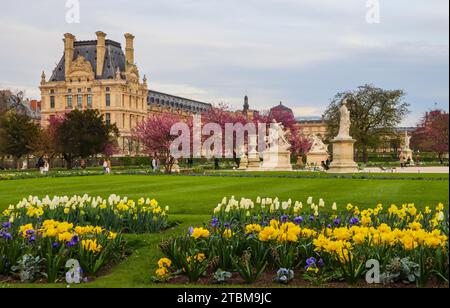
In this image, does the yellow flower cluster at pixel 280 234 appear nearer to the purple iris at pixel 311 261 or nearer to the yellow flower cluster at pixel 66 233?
the purple iris at pixel 311 261

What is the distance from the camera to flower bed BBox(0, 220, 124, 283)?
7.65 m

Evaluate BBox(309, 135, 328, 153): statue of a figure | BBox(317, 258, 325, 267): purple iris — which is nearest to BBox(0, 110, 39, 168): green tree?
BBox(309, 135, 328, 153): statue of a figure

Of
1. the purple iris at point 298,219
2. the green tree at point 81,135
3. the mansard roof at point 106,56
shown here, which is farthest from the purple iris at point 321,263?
the mansard roof at point 106,56

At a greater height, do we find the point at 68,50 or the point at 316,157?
the point at 68,50

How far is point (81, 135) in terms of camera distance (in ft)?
207

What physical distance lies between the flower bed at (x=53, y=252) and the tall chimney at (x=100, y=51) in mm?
100375

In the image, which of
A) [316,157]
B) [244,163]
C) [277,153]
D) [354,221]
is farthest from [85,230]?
[316,157]

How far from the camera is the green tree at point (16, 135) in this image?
5803 centimetres

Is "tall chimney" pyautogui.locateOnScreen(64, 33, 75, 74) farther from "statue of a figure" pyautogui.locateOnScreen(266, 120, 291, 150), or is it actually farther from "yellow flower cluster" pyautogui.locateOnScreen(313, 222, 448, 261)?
"yellow flower cluster" pyautogui.locateOnScreen(313, 222, 448, 261)

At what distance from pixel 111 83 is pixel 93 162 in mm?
38943

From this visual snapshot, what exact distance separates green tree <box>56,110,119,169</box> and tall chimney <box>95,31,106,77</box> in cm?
4282

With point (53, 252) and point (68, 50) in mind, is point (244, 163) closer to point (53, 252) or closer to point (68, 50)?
point (53, 252)

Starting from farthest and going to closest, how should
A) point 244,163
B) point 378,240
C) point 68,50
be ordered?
point 68,50 < point 244,163 < point 378,240

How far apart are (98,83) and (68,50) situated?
8173mm
